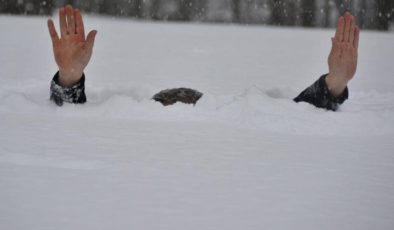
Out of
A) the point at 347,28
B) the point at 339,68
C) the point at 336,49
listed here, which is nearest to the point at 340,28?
the point at 347,28

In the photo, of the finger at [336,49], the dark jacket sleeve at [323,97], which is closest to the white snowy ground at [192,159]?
the dark jacket sleeve at [323,97]

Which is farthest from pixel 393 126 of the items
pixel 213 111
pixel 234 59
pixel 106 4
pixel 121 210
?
pixel 106 4

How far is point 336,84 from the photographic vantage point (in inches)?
154

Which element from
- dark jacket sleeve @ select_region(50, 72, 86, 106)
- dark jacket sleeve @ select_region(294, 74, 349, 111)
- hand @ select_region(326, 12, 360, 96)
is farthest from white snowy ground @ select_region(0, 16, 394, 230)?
hand @ select_region(326, 12, 360, 96)

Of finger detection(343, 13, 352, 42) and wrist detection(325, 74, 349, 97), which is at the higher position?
finger detection(343, 13, 352, 42)

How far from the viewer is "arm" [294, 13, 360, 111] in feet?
12.7

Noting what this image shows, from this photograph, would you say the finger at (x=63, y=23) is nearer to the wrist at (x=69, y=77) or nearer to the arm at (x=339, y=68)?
the wrist at (x=69, y=77)

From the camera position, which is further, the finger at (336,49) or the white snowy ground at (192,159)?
the finger at (336,49)

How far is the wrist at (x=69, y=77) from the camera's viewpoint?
3.83 metres

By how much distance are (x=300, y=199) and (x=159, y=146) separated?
37.9 inches

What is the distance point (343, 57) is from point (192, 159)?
1.72 metres

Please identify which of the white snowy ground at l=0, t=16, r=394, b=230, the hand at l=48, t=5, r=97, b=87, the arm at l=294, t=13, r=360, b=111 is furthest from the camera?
the arm at l=294, t=13, r=360, b=111

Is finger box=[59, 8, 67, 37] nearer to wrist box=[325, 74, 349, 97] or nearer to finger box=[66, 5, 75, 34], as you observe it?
finger box=[66, 5, 75, 34]

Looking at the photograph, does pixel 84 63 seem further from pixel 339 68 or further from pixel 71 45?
pixel 339 68
